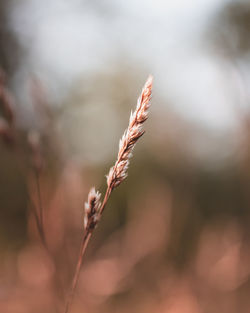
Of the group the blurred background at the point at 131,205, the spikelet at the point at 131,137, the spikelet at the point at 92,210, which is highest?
the spikelet at the point at 131,137

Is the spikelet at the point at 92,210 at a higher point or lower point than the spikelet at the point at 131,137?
lower

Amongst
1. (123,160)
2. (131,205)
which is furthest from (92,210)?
(131,205)

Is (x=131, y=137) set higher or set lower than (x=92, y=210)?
higher

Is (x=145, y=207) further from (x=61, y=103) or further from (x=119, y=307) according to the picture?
(x=61, y=103)

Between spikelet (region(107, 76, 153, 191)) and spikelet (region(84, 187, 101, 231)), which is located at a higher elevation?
spikelet (region(107, 76, 153, 191))

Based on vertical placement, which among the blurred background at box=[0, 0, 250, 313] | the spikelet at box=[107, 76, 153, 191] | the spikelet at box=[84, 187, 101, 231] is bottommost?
the blurred background at box=[0, 0, 250, 313]

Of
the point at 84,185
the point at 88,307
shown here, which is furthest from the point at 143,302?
the point at 84,185

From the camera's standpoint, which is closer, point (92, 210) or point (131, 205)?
point (92, 210)

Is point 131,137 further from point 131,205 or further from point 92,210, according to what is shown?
point 131,205

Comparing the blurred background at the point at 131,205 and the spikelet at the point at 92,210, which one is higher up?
the spikelet at the point at 92,210
